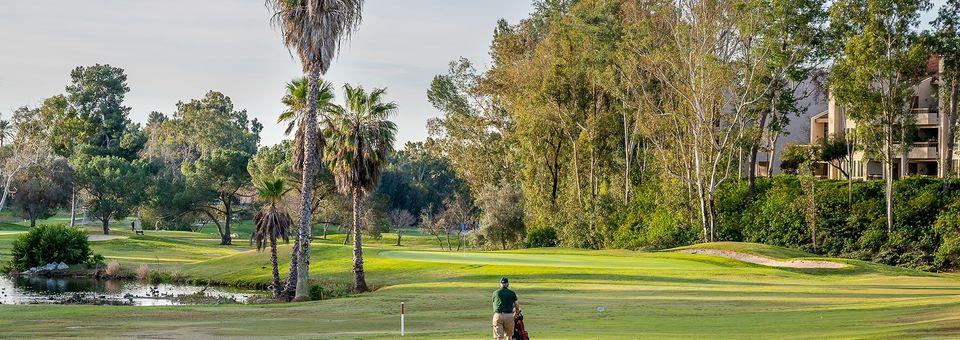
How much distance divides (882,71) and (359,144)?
3175 cm

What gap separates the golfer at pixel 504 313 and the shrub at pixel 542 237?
198 ft

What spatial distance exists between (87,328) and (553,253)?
125 feet

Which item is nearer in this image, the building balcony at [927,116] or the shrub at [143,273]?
the shrub at [143,273]

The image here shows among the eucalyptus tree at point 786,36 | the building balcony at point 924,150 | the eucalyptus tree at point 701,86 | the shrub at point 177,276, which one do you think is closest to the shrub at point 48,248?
the shrub at point 177,276

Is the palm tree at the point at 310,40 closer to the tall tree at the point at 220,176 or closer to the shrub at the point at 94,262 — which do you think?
the shrub at the point at 94,262

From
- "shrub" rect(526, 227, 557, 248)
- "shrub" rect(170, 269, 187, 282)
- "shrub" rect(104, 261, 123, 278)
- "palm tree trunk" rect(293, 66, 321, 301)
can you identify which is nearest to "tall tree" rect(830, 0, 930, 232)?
"shrub" rect(526, 227, 557, 248)

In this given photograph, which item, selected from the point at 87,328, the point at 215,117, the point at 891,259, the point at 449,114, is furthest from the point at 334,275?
the point at 215,117

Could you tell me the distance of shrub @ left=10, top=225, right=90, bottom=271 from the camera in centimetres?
6725

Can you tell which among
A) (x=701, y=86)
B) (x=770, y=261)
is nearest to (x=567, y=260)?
(x=770, y=261)

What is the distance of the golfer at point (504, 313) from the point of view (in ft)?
74.1

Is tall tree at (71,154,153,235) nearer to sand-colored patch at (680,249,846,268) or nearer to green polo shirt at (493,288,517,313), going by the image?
sand-colored patch at (680,249,846,268)

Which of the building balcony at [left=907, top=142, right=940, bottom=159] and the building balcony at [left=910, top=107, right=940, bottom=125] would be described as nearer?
the building balcony at [left=910, top=107, right=940, bottom=125]

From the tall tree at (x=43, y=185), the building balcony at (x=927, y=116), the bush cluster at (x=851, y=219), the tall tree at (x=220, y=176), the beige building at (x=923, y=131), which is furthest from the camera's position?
the tall tree at (x=43, y=185)

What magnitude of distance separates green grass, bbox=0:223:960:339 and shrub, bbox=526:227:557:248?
1928cm
